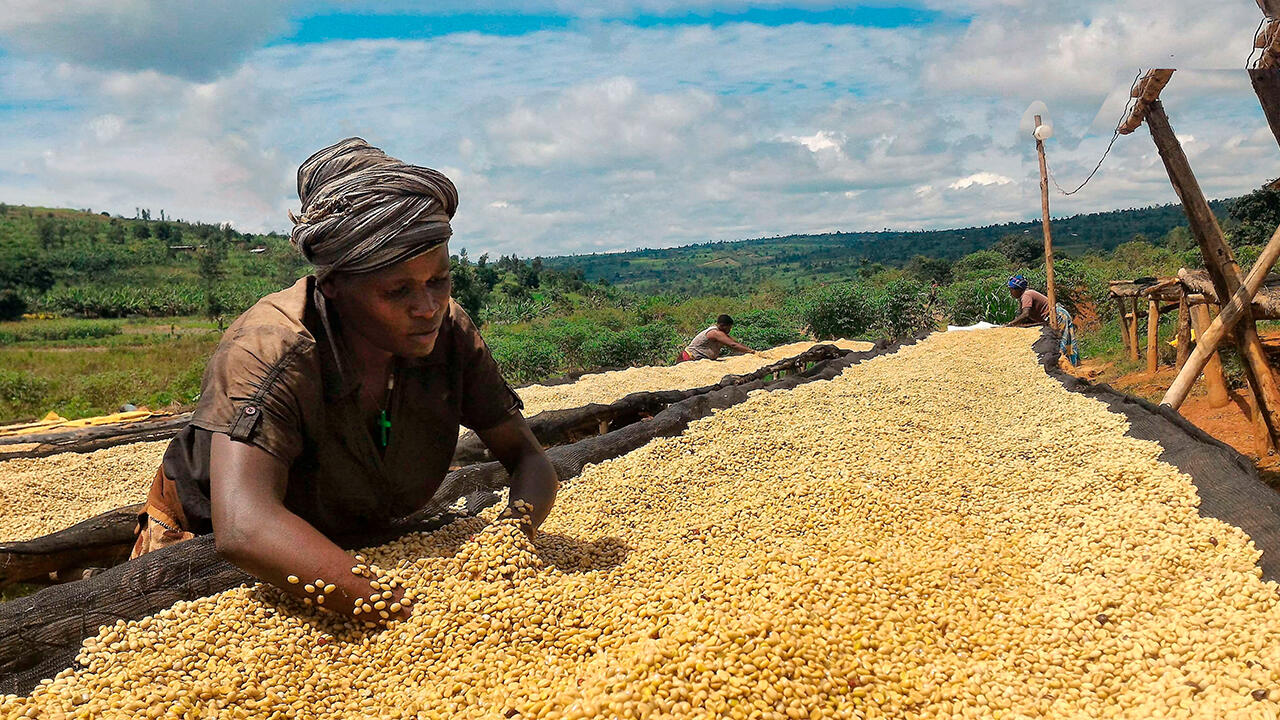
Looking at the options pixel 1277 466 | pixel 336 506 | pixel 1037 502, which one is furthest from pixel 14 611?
pixel 1277 466

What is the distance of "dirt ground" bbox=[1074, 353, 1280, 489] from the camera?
4836mm

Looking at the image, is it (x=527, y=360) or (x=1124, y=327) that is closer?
(x=1124, y=327)

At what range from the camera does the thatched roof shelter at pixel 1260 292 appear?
15.7 feet

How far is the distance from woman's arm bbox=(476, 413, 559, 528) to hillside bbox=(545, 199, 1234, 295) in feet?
204

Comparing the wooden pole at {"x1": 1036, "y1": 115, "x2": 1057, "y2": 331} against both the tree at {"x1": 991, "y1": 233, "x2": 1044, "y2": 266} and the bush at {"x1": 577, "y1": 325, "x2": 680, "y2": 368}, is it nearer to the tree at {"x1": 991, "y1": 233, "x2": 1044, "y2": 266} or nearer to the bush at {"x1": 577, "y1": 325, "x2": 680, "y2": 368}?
the bush at {"x1": 577, "y1": 325, "x2": 680, "y2": 368}

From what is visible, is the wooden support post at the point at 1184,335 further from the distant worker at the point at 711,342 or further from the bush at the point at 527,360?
the bush at the point at 527,360

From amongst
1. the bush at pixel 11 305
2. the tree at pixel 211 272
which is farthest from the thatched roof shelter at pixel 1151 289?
the bush at pixel 11 305

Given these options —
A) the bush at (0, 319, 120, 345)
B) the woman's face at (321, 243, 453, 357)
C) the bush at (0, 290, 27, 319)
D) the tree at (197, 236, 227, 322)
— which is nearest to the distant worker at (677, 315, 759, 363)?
the woman's face at (321, 243, 453, 357)

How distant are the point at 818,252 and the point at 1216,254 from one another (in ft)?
389

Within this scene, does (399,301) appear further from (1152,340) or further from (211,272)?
(211,272)

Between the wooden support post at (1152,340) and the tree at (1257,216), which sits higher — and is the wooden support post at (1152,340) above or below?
below

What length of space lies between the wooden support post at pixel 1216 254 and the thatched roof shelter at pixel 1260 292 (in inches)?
7.6

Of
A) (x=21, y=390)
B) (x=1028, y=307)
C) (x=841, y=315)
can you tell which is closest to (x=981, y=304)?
(x=841, y=315)

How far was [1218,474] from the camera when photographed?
120 inches
